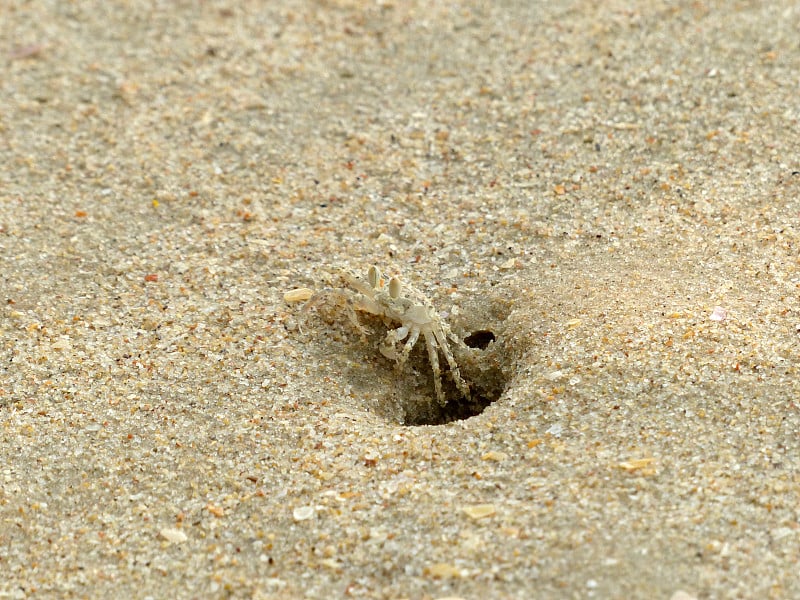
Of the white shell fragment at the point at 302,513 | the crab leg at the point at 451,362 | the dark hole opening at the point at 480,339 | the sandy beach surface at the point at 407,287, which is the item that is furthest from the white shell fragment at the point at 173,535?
the dark hole opening at the point at 480,339

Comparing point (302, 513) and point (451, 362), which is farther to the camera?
point (451, 362)

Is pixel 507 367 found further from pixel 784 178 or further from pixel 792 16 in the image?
pixel 792 16

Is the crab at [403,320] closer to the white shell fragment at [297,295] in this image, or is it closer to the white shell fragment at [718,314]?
the white shell fragment at [297,295]

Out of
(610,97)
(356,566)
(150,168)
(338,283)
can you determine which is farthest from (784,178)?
(150,168)

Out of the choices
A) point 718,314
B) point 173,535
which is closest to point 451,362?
point 718,314

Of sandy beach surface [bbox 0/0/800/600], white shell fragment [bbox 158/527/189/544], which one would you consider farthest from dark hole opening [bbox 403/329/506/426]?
white shell fragment [bbox 158/527/189/544]

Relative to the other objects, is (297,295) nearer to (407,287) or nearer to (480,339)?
(407,287)

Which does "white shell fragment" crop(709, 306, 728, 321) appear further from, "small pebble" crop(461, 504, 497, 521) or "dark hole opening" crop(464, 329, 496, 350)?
"small pebble" crop(461, 504, 497, 521)
